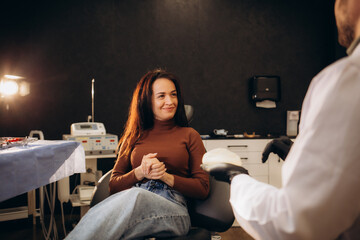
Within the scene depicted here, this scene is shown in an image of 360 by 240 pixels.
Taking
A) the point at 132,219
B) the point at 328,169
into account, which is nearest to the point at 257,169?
the point at 132,219

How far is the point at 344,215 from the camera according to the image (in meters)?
0.53

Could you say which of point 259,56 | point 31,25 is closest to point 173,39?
point 259,56

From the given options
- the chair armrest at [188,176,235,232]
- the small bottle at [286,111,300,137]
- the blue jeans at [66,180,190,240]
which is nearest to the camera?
the blue jeans at [66,180,190,240]

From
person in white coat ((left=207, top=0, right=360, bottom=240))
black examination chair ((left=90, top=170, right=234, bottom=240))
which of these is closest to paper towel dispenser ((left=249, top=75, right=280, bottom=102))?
black examination chair ((left=90, top=170, right=234, bottom=240))

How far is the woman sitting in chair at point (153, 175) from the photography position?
3.38 ft

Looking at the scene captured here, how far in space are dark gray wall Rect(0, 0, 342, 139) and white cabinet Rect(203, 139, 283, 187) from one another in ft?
1.95

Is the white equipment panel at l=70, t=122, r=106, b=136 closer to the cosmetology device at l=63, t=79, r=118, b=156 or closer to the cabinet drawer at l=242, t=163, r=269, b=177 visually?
the cosmetology device at l=63, t=79, r=118, b=156

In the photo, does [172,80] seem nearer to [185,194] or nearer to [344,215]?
[185,194]

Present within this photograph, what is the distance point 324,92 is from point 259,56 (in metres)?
3.56

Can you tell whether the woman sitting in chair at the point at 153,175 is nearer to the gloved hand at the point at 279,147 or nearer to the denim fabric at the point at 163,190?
the denim fabric at the point at 163,190

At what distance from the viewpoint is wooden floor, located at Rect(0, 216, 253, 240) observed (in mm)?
2588

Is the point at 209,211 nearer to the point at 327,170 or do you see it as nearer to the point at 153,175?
the point at 153,175

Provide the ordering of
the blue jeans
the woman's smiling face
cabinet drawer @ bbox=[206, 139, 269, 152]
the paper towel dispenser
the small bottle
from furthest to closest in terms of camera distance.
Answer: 1. the small bottle
2. the paper towel dispenser
3. cabinet drawer @ bbox=[206, 139, 269, 152]
4. the woman's smiling face
5. the blue jeans

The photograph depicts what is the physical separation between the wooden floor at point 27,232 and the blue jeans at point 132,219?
176cm
